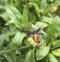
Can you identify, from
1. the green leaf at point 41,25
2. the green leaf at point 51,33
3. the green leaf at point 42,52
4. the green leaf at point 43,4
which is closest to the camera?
the green leaf at point 42,52

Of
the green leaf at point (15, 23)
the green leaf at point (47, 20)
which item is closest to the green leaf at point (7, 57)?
the green leaf at point (15, 23)

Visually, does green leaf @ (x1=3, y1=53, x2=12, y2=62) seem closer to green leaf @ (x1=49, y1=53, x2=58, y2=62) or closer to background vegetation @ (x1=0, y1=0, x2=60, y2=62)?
background vegetation @ (x1=0, y1=0, x2=60, y2=62)

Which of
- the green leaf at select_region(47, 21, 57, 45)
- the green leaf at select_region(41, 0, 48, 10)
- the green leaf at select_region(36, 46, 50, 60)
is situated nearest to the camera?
the green leaf at select_region(36, 46, 50, 60)

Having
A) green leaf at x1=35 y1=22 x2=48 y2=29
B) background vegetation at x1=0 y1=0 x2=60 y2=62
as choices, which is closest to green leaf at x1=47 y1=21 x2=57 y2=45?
background vegetation at x1=0 y1=0 x2=60 y2=62

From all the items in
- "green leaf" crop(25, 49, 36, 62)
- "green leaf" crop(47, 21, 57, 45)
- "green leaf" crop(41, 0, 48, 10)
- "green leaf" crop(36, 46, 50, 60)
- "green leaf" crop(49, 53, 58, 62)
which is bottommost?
"green leaf" crop(49, 53, 58, 62)

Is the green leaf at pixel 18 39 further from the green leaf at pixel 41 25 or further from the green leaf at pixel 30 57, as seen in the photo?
the green leaf at pixel 41 25

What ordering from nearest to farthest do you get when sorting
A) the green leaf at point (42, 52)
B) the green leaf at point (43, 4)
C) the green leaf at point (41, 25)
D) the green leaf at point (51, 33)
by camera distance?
1. the green leaf at point (42, 52)
2. the green leaf at point (51, 33)
3. the green leaf at point (41, 25)
4. the green leaf at point (43, 4)

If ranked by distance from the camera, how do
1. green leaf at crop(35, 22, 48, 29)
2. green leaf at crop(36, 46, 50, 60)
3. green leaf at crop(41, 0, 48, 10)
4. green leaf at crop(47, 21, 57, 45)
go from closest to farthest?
green leaf at crop(36, 46, 50, 60) → green leaf at crop(47, 21, 57, 45) → green leaf at crop(35, 22, 48, 29) → green leaf at crop(41, 0, 48, 10)

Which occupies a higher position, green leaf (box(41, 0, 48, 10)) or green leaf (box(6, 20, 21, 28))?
green leaf (box(41, 0, 48, 10))

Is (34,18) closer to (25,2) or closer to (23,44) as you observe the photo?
(25,2)

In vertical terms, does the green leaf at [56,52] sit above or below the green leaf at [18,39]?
below

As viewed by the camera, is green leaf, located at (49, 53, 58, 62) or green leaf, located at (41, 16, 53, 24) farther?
green leaf, located at (41, 16, 53, 24)

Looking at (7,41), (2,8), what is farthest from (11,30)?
(2,8)

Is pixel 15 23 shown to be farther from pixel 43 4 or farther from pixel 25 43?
pixel 43 4
